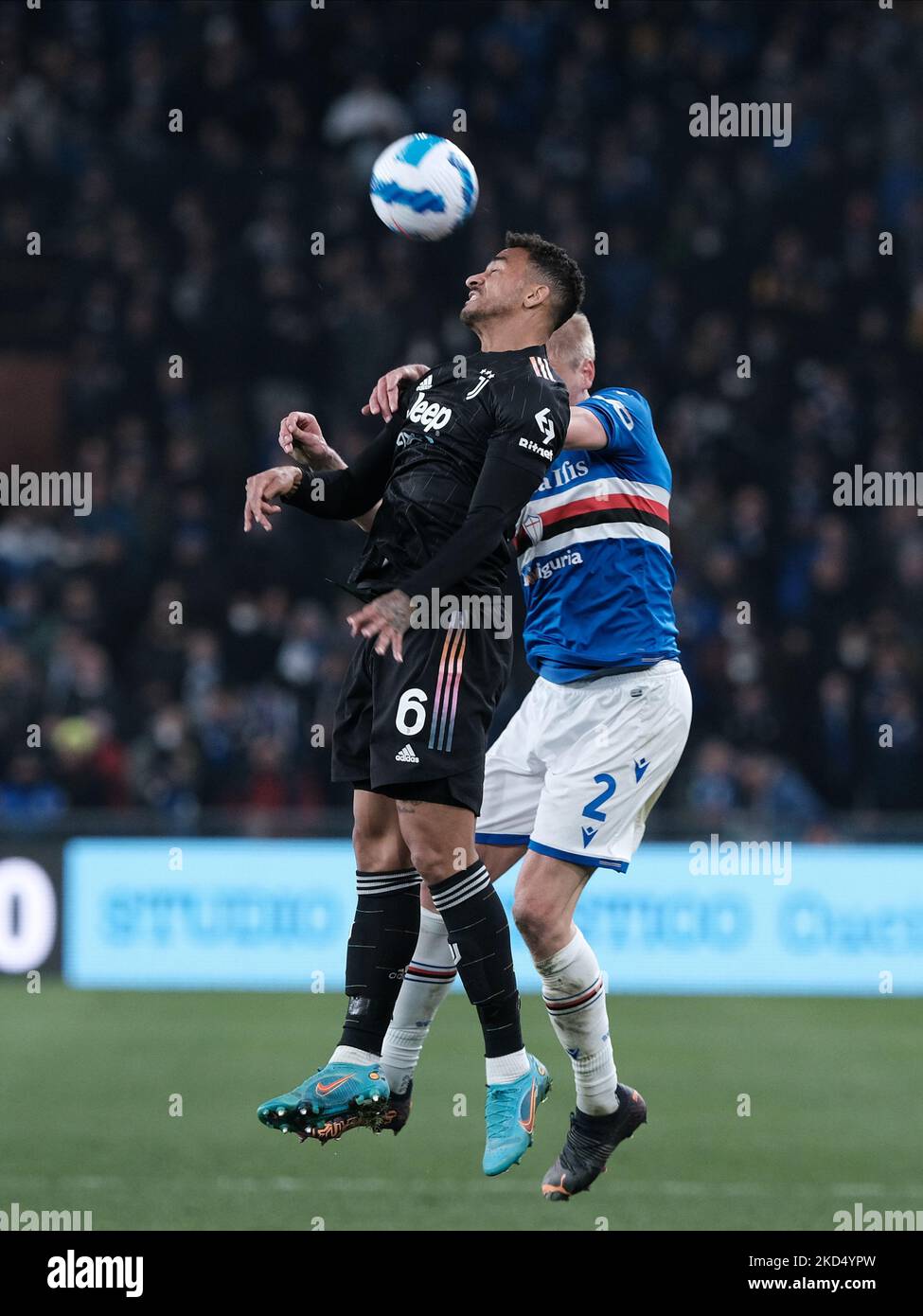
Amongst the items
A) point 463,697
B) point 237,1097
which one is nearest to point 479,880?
point 463,697

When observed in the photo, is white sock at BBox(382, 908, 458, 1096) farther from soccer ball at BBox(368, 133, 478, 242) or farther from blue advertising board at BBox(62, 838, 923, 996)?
blue advertising board at BBox(62, 838, 923, 996)

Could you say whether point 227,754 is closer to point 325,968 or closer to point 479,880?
point 325,968

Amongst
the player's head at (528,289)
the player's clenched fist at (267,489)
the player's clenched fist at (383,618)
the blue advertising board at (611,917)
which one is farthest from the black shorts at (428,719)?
the blue advertising board at (611,917)

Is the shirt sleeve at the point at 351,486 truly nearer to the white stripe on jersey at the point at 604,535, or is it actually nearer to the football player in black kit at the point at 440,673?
the football player in black kit at the point at 440,673

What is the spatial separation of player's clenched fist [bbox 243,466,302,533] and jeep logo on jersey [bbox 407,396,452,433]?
1.37ft

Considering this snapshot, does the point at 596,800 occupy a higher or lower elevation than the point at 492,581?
lower

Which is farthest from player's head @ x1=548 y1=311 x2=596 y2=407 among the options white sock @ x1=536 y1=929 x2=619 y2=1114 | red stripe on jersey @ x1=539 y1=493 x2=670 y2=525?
white sock @ x1=536 y1=929 x2=619 y2=1114

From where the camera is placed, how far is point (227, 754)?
48.6 feet

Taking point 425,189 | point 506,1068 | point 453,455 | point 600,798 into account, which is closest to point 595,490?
point 453,455

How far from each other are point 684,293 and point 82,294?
5.58 metres

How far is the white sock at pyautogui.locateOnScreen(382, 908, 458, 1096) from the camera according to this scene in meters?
6.33

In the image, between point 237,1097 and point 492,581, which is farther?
point 237,1097

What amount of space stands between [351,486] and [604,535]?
90 cm

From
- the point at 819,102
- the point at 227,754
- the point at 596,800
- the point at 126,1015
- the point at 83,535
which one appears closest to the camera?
the point at 596,800
